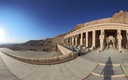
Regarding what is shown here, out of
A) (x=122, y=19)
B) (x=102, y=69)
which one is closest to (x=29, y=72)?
(x=102, y=69)

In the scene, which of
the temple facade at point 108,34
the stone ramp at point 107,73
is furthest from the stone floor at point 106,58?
the temple facade at point 108,34

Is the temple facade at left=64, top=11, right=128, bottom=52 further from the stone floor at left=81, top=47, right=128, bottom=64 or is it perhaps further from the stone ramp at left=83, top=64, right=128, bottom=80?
the stone ramp at left=83, top=64, right=128, bottom=80

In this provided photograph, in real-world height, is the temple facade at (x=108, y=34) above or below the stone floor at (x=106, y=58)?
above

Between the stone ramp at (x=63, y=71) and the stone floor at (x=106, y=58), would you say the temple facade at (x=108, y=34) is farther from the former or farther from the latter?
the stone ramp at (x=63, y=71)

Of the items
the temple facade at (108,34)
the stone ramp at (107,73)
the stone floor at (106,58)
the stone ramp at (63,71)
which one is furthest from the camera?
the temple facade at (108,34)

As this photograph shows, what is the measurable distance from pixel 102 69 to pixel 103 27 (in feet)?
64.7

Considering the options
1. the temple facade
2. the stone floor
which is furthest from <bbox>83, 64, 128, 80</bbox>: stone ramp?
the temple facade

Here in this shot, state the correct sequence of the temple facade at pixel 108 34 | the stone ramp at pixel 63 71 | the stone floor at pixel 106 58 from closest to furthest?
the stone ramp at pixel 63 71 → the stone floor at pixel 106 58 → the temple facade at pixel 108 34

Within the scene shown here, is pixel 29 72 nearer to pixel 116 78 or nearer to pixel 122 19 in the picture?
pixel 116 78

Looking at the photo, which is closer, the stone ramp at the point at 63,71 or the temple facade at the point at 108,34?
the stone ramp at the point at 63,71

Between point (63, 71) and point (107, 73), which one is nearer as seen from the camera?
point (107, 73)

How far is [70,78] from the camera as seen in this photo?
479 inches

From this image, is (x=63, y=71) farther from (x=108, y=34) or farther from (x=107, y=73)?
(x=108, y=34)

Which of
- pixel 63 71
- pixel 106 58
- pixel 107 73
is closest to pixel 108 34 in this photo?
pixel 106 58
